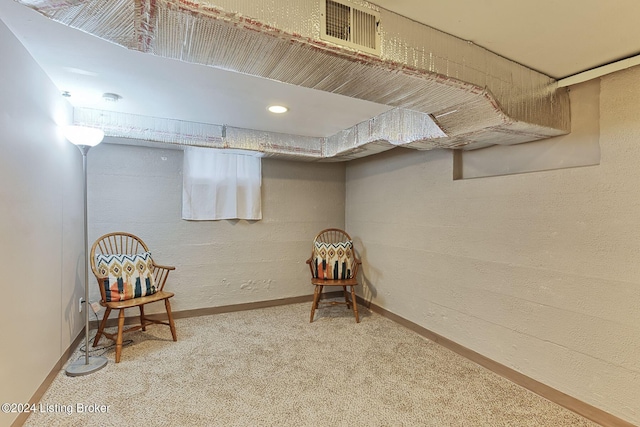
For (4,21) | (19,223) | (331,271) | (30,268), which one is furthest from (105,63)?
(331,271)

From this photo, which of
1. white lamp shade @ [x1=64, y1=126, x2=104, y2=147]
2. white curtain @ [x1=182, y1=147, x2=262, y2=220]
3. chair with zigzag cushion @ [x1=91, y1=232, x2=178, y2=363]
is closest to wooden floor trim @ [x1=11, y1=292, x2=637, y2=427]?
chair with zigzag cushion @ [x1=91, y1=232, x2=178, y2=363]

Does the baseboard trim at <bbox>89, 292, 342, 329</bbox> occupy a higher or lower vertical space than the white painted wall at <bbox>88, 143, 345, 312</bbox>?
lower

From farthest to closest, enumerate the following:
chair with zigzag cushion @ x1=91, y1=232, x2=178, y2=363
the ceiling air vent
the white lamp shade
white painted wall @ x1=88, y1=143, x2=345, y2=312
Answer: white painted wall @ x1=88, y1=143, x2=345, y2=312 < chair with zigzag cushion @ x1=91, y1=232, x2=178, y2=363 < the white lamp shade < the ceiling air vent

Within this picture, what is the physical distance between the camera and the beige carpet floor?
5.62 ft

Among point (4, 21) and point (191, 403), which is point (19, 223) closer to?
point (4, 21)

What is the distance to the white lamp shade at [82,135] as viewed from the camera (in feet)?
6.63

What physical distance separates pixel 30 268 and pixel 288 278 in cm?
248

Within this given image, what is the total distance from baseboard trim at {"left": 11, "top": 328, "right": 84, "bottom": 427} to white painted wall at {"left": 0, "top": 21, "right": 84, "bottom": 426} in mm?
40

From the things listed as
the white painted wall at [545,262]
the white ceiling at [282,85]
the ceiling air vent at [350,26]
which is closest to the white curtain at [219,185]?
the white ceiling at [282,85]

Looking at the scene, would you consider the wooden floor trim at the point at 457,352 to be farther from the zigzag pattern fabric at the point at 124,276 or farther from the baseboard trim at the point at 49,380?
the zigzag pattern fabric at the point at 124,276

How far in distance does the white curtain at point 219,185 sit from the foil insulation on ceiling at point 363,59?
1.93m

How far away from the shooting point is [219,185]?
346cm

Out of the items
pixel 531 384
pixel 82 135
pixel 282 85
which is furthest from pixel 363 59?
pixel 531 384

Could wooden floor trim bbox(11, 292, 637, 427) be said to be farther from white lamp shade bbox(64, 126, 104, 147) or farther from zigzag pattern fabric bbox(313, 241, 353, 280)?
white lamp shade bbox(64, 126, 104, 147)
